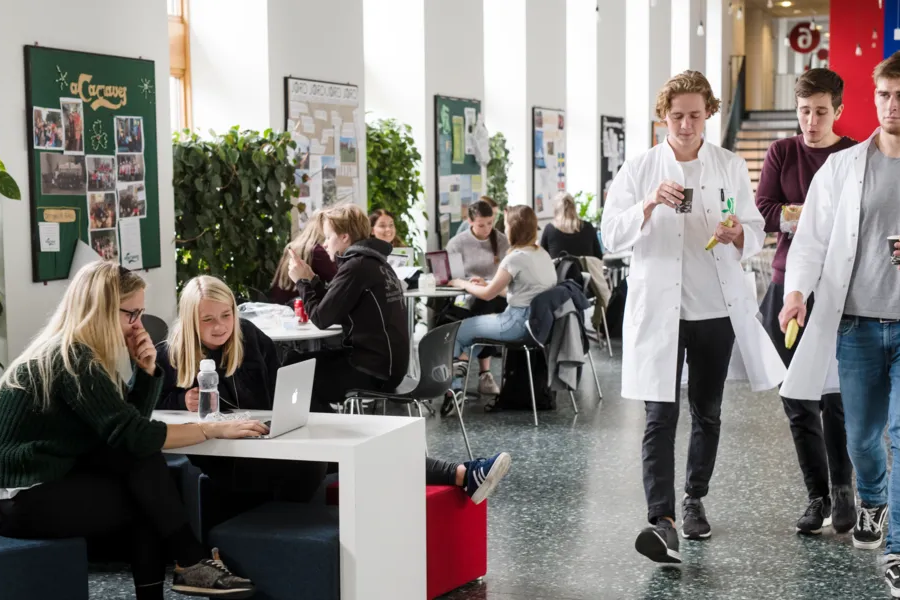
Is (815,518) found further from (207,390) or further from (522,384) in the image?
(522,384)

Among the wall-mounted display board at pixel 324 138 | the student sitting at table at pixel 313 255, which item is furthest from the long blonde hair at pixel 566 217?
the student sitting at table at pixel 313 255

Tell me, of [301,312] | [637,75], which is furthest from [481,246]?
[637,75]

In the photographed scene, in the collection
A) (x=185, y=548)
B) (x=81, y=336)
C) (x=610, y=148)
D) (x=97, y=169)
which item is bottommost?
(x=185, y=548)

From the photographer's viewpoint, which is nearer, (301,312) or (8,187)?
(8,187)

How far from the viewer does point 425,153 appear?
9.26m

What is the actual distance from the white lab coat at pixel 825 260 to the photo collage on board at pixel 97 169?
327 cm

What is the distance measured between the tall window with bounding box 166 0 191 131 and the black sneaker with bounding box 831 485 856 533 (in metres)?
4.81

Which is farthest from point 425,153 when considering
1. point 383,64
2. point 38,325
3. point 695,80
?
point 695,80

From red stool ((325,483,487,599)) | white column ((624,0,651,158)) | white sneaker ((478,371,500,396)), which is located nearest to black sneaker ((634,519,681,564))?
red stool ((325,483,487,599))

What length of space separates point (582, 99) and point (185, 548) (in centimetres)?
1157

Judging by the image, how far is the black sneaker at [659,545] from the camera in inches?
152

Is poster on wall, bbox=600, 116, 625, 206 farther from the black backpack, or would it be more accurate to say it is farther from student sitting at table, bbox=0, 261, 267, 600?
student sitting at table, bbox=0, 261, 267, 600

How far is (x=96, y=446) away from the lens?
315 centimetres

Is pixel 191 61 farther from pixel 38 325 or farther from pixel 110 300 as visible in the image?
pixel 110 300
